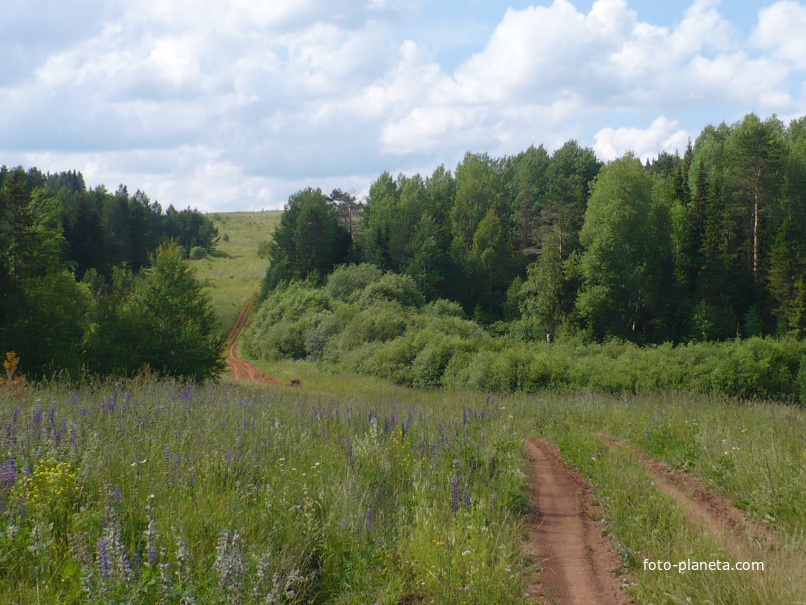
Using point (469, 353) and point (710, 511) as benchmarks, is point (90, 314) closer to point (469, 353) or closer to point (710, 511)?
point (469, 353)

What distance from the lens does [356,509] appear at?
626 cm

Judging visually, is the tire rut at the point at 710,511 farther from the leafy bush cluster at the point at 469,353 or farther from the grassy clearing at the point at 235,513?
the leafy bush cluster at the point at 469,353

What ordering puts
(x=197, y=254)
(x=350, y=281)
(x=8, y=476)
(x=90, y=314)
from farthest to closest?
1. (x=197, y=254)
2. (x=350, y=281)
3. (x=90, y=314)
4. (x=8, y=476)

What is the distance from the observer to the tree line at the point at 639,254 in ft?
174

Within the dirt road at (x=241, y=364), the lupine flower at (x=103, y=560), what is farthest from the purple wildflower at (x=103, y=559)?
the dirt road at (x=241, y=364)

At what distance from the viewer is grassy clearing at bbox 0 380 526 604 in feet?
15.2

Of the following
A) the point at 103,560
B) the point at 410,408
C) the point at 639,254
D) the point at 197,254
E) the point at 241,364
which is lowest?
the point at 241,364

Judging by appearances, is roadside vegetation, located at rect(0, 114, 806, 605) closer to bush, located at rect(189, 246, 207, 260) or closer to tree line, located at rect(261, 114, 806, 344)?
tree line, located at rect(261, 114, 806, 344)

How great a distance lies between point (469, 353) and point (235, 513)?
30.9 meters

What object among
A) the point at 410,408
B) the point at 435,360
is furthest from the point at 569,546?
the point at 435,360

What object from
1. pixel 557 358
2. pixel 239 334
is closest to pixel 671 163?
pixel 239 334

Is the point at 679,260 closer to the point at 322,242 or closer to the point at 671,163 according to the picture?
the point at 322,242

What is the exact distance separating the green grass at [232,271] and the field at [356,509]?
46284mm

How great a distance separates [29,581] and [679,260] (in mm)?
58172
